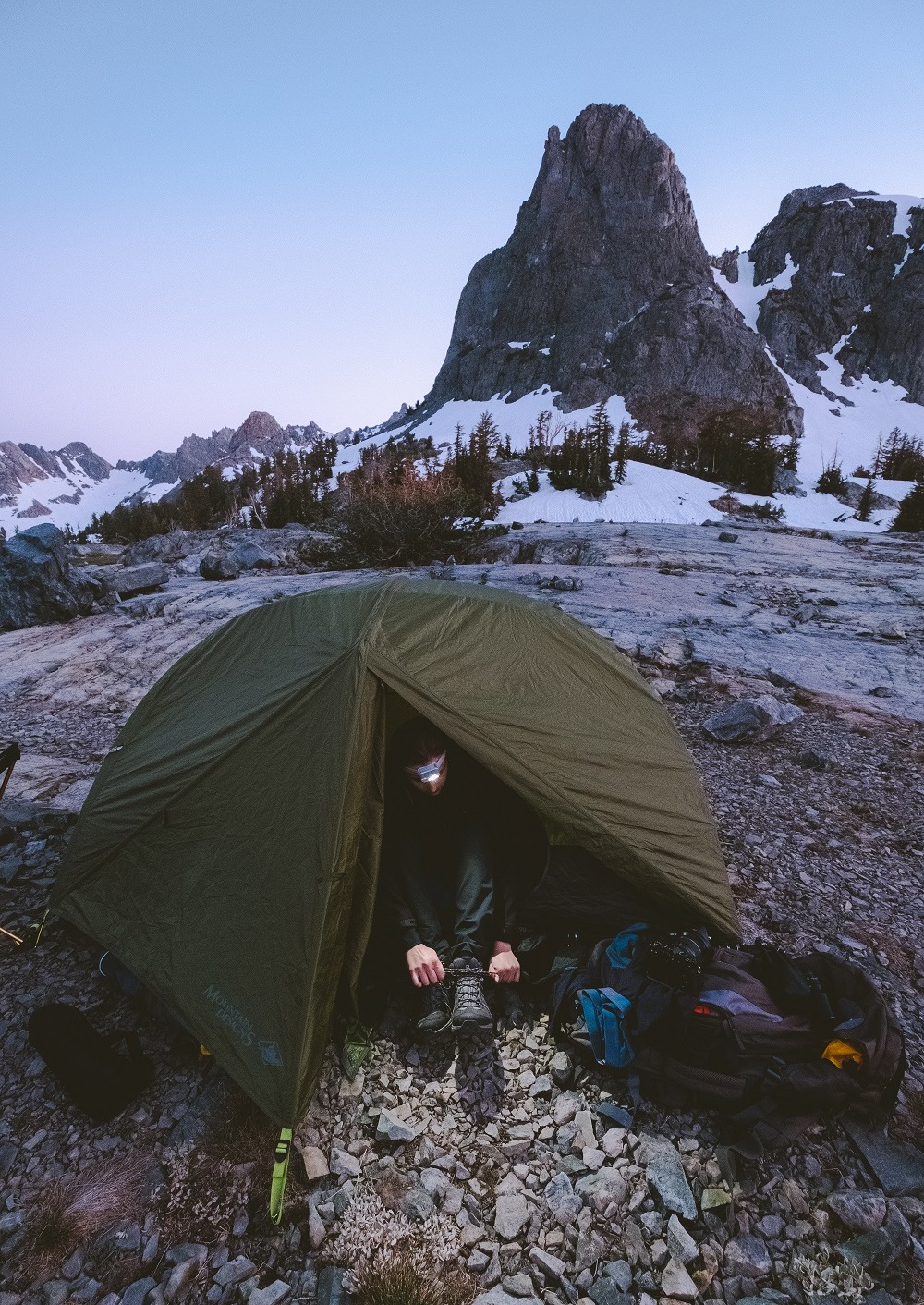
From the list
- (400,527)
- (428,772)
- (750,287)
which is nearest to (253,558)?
(400,527)

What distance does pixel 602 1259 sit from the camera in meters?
2.02

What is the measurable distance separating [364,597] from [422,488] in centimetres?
1363

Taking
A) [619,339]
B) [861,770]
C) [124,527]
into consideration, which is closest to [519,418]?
[619,339]

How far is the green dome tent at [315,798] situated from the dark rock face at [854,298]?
92.0m

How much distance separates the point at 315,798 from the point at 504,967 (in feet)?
4.24

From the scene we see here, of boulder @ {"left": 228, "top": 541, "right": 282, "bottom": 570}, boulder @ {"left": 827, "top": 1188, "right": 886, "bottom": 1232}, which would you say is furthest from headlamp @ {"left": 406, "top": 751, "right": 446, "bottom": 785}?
boulder @ {"left": 228, "top": 541, "right": 282, "bottom": 570}

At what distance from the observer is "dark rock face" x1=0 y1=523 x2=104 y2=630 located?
459 inches

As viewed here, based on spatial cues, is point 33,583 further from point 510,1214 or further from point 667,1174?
point 667,1174

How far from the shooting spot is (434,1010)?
291cm

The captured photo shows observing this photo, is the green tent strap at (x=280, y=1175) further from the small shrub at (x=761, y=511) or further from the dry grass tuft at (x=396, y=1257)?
the small shrub at (x=761, y=511)

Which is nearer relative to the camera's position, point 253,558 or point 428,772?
point 428,772

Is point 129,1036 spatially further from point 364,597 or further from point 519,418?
point 519,418

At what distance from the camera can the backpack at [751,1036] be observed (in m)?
2.30

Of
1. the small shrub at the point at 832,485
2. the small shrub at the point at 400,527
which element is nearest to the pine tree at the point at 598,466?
the small shrub at the point at 400,527
